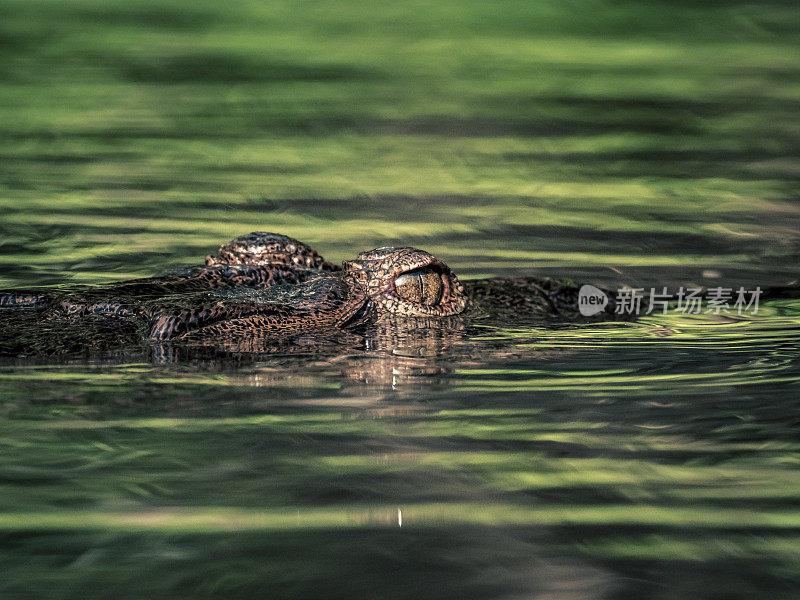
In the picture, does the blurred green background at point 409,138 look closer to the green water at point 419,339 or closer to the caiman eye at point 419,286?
the green water at point 419,339

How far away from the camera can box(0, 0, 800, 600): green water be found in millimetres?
2480

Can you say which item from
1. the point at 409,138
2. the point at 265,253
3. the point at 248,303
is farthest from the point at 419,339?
the point at 409,138

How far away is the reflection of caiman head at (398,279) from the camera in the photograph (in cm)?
465

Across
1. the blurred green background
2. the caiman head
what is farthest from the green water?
the caiman head

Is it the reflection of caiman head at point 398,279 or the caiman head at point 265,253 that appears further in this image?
the caiman head at point 265,253

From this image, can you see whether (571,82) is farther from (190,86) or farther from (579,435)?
(579,435)

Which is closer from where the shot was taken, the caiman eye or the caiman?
the caiman

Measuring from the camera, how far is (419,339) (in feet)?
14.9

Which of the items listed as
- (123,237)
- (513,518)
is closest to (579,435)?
(513,518)

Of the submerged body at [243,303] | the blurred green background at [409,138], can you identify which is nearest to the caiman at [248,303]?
the submerged body at [243,303]

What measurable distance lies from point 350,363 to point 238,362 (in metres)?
0.42

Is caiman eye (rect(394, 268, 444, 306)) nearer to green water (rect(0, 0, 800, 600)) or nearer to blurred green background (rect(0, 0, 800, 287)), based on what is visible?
green water (rect(0, 0, 800, 600))

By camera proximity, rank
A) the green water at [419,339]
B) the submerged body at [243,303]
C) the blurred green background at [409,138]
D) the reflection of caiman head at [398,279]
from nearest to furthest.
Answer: the green water at [419,339]
the submerged body at [243,303]
the reflection of caiman head at [398,279]
the blurred green background at [409,138]

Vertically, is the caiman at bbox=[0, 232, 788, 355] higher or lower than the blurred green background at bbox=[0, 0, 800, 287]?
lower
